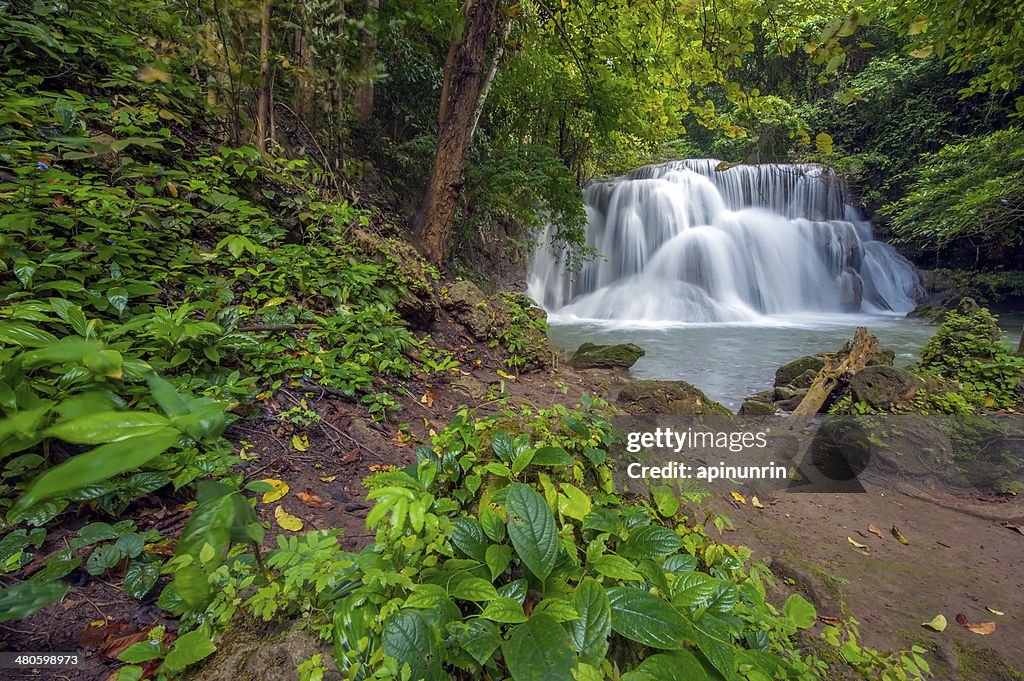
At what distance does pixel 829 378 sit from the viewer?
165 inches

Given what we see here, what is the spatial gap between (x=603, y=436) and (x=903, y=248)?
19380 millimetres

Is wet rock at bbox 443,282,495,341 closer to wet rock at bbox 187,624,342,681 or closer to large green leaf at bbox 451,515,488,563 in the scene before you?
large green leaf at bbox 451,515,488,563

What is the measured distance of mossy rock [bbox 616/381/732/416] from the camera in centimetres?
384

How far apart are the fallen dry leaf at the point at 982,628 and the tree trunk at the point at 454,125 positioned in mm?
4844

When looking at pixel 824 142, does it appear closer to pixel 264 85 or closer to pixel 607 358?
pixel 607 358

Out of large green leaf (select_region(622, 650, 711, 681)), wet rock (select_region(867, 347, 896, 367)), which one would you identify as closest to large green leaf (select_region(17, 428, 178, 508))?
large green leaf (select_region(622, 650, 711, 681))

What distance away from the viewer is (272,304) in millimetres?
2652

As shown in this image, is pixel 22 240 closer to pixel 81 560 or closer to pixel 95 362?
pixel 81 560

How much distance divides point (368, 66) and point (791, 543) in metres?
6.05

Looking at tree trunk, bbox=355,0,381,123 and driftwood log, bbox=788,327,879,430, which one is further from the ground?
tree trunk, bbox=355,0,381,123

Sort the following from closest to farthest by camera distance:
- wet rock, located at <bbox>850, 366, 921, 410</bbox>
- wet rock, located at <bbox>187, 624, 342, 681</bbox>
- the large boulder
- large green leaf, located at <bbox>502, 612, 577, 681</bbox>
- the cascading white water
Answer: large green leaf, located at <bbox>502, 612, 577, 681</bbox>, wet rock, located at <bbox>187, 624, 342, 681</bbox>, wet rock, located at <bbox>850, 366, 921, 410</bbox>, the large boulder, the cascading white water

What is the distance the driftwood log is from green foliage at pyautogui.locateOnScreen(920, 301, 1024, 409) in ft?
2.04

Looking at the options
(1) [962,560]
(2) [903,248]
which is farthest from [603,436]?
(2) [903,248]


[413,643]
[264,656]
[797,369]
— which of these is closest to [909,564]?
[413,643]
